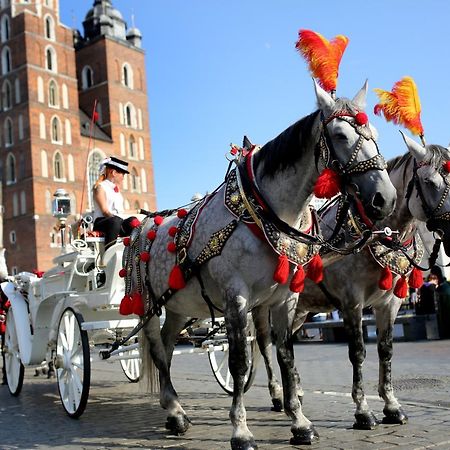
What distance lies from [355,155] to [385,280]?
3.98ft

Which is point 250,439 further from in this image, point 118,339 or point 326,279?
point 118,339

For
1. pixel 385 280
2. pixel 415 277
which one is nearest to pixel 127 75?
pixel 415 277

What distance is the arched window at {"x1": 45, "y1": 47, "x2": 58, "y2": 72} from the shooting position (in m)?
52.1

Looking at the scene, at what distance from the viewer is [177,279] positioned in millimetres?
4441

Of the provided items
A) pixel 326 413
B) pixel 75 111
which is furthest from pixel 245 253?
pixel 75 111

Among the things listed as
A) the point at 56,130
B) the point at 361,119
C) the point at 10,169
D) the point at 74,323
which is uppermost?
the point at 56,130

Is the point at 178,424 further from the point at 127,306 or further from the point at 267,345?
the point at 267,345

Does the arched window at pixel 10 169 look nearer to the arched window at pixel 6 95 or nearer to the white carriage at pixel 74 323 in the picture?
the arched window at pixel 6 95

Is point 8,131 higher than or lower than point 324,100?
higher

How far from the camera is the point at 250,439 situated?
12.8 ft

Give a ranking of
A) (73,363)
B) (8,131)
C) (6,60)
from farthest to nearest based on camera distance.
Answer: (6,60), (8,131), (73,363)

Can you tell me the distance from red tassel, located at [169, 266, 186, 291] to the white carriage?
55.8 inches

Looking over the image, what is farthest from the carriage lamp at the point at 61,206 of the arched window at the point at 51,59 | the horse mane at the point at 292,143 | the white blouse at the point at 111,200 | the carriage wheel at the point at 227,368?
the arched window at the point at 51,59

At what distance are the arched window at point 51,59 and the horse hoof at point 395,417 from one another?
169 ft
